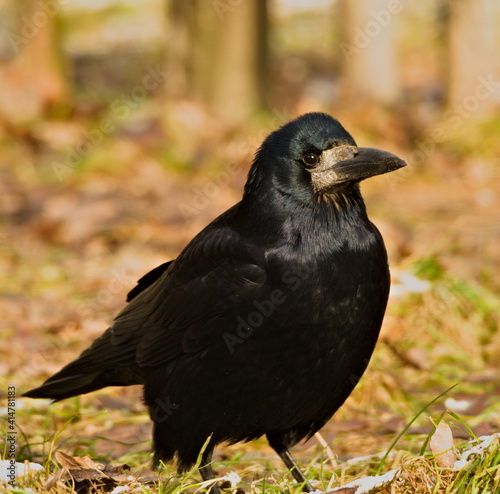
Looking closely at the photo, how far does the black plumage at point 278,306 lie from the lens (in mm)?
3324

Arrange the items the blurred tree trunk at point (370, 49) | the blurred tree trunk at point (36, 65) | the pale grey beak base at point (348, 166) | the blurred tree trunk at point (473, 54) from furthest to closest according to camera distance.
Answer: the blurred tree trunk at point (370, 49) → the blurred tree trunk at point (36, 65) → the blurred tree trunk at point (473, 54) → the pale grey beak base at point (348, 166)

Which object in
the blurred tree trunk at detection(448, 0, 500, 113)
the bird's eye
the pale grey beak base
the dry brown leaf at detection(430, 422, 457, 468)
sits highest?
the blurred tree trunk at detection(448, 0, 500, 113)

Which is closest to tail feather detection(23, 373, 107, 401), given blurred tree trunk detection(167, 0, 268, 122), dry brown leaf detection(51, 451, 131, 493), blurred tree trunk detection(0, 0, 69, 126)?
dry brown leaf detection(51, 451, 131, 493)

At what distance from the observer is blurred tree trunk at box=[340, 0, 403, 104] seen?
12.1 metres

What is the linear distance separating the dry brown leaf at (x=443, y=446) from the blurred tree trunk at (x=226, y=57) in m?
8.18

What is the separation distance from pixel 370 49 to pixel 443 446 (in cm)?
1005

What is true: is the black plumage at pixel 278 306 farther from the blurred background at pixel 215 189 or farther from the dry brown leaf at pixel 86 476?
the blurred background at pixel 215 189

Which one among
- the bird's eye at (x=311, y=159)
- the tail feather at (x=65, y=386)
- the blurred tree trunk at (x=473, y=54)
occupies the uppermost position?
the blurred tree trunk at (x=473, y=54)

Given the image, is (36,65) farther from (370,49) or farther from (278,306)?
(278,306)

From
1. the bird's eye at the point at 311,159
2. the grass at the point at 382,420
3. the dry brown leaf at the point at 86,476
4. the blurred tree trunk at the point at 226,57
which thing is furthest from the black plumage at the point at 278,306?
the blurred tree trunk at the point at 226,57

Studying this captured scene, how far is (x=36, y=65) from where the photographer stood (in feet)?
39.3

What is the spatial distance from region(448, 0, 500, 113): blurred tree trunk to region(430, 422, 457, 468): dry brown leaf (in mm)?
8209

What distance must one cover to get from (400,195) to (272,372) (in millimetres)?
5990

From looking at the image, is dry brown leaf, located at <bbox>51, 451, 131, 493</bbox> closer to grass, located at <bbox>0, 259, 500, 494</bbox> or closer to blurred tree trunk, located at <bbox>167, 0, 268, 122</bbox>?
grass, located at <bbox>0, 259, 500, 494</bbox>
